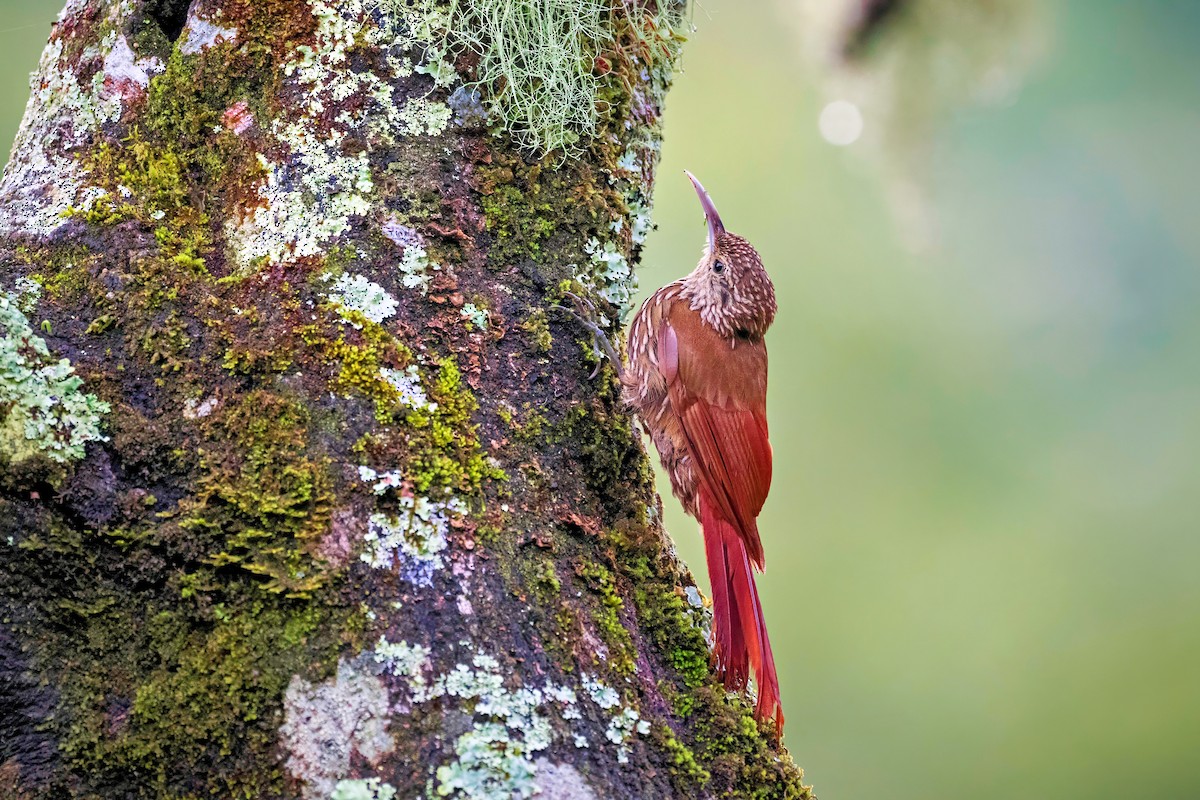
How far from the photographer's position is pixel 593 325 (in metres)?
1.87

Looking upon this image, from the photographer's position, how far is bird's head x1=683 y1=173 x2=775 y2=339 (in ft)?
8.75

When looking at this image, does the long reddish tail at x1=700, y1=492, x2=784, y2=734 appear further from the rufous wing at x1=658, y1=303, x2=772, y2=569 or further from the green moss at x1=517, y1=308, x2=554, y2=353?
the green moss at x1=517, y1=308, x2=554, y2=353

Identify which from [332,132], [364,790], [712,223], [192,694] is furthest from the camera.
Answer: [712,223]

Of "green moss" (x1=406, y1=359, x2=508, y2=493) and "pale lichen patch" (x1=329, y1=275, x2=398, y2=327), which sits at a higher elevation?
"pale lichen patch" (x1=329, y1=275, x2=398, y2=327)

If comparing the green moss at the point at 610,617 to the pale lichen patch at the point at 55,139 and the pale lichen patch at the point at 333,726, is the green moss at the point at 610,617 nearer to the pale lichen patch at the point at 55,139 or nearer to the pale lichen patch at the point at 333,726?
the pale lichen patch at the point at 333,726

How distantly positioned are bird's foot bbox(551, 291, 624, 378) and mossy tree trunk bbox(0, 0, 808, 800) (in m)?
0.02

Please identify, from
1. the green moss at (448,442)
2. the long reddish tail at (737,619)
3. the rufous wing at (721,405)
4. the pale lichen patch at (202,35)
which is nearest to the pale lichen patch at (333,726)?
the green moss at (448,442)

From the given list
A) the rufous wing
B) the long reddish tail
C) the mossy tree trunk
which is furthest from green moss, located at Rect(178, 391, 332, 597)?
the rufous wing

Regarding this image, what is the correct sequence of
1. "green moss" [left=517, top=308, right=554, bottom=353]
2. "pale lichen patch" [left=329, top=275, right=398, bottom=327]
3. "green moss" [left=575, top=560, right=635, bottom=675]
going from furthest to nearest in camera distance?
"green moss" [left=517, top=308, right=554, bottom=353], "pale lichen patch" [left=329, top=275, right=398, bottom=327], "green moss" [left=575, top=560, right=635, bottom=675]

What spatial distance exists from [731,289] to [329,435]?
5.02 ft

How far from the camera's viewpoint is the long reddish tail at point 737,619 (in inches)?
66.1

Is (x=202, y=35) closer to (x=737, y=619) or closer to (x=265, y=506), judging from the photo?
(x=265, y=506)

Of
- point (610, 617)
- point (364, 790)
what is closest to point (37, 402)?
point (364, 790)

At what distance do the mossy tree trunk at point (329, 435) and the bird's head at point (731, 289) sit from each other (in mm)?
649
